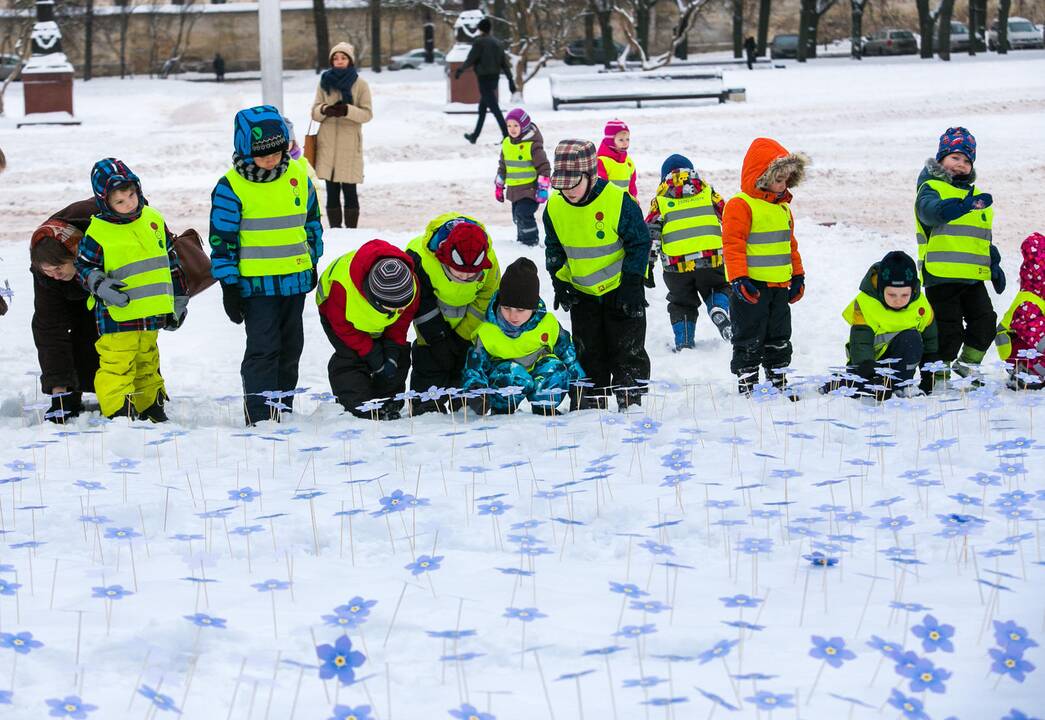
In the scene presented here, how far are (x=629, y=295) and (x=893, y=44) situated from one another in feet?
153

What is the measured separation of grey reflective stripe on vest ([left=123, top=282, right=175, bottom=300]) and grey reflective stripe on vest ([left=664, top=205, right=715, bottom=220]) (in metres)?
3.93

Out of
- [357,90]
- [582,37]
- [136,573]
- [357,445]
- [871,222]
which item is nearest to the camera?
[136,573]

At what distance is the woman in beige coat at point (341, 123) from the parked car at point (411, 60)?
134ft

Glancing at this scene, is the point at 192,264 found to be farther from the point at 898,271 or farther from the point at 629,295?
the point at 898,271

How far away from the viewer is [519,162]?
1176 centimetres

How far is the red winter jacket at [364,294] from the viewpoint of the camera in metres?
6.89

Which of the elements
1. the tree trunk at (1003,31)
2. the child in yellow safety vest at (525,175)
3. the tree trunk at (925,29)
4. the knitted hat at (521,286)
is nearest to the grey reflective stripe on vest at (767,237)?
the knitted hat at (521,286)

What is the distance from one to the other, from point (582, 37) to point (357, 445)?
52.7m

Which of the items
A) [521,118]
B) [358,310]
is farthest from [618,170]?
[358,310]

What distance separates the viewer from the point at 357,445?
6.46 m

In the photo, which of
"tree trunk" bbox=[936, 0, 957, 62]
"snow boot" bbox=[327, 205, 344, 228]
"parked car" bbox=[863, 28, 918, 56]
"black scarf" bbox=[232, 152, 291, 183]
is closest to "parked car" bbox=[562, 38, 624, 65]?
"parked car" bbox=[863, 28, 918, 56]

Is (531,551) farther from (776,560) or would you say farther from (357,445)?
(357,445)

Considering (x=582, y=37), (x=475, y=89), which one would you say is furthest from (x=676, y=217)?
(x=582, y=37)

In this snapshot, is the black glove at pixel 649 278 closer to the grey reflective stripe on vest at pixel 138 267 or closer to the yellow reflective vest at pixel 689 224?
the yellow reflective vest at pixel 689 224
